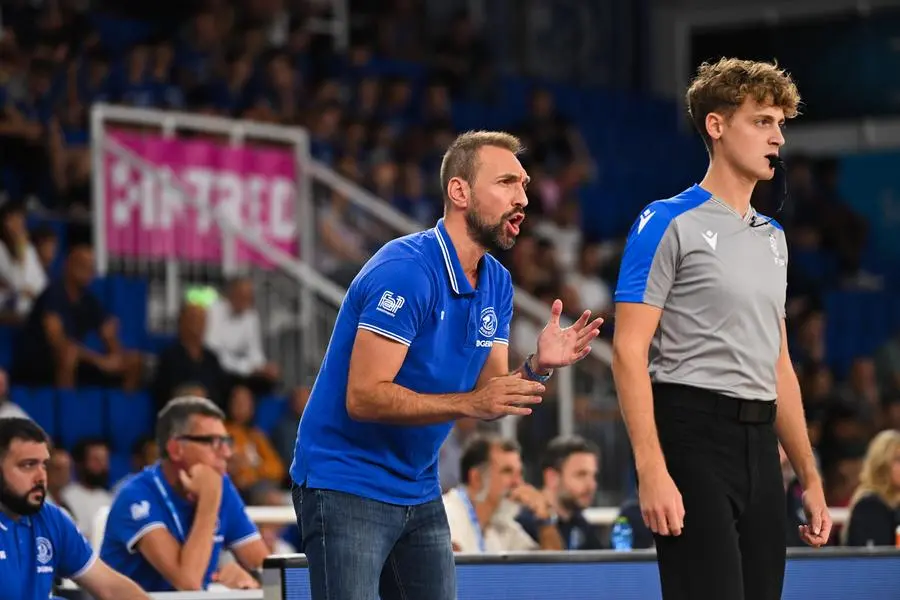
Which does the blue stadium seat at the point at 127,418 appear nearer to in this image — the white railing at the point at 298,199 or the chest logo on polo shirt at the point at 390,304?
the white railing at the point at 298,199

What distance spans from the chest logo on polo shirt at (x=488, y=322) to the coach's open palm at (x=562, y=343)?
9.1 inches

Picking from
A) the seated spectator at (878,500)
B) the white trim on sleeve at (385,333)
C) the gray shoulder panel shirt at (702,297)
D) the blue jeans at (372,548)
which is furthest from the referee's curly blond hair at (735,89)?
the seated spectator at (878,500)

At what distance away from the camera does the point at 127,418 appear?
10.9 metres

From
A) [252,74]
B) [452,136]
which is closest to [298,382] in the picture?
[252,74]

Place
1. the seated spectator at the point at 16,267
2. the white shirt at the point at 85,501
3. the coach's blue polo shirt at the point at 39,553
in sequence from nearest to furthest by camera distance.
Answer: the coach's blue polo shirt at the point at 39,553 → the white shirt at the point at 85,501 → the seated spectator at the point at 16,267

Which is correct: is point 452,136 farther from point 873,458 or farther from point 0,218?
point 873,458

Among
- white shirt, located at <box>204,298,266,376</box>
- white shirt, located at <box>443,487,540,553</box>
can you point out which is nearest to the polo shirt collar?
white shirt, located at <box>443,487,540,553</box>

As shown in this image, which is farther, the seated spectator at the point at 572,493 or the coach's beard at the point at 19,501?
the seated spectator at the point at 572,493

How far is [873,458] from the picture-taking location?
8.90 m

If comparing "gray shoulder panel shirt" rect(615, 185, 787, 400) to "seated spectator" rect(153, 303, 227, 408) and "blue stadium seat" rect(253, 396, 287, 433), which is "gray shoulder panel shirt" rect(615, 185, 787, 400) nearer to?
"seated spectator" rect(153, 303, 227, 408)

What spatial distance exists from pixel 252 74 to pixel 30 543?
8.99m

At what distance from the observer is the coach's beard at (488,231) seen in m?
4.57

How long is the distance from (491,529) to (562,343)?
444 cm

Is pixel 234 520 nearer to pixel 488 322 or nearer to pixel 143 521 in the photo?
pixel 143 521
